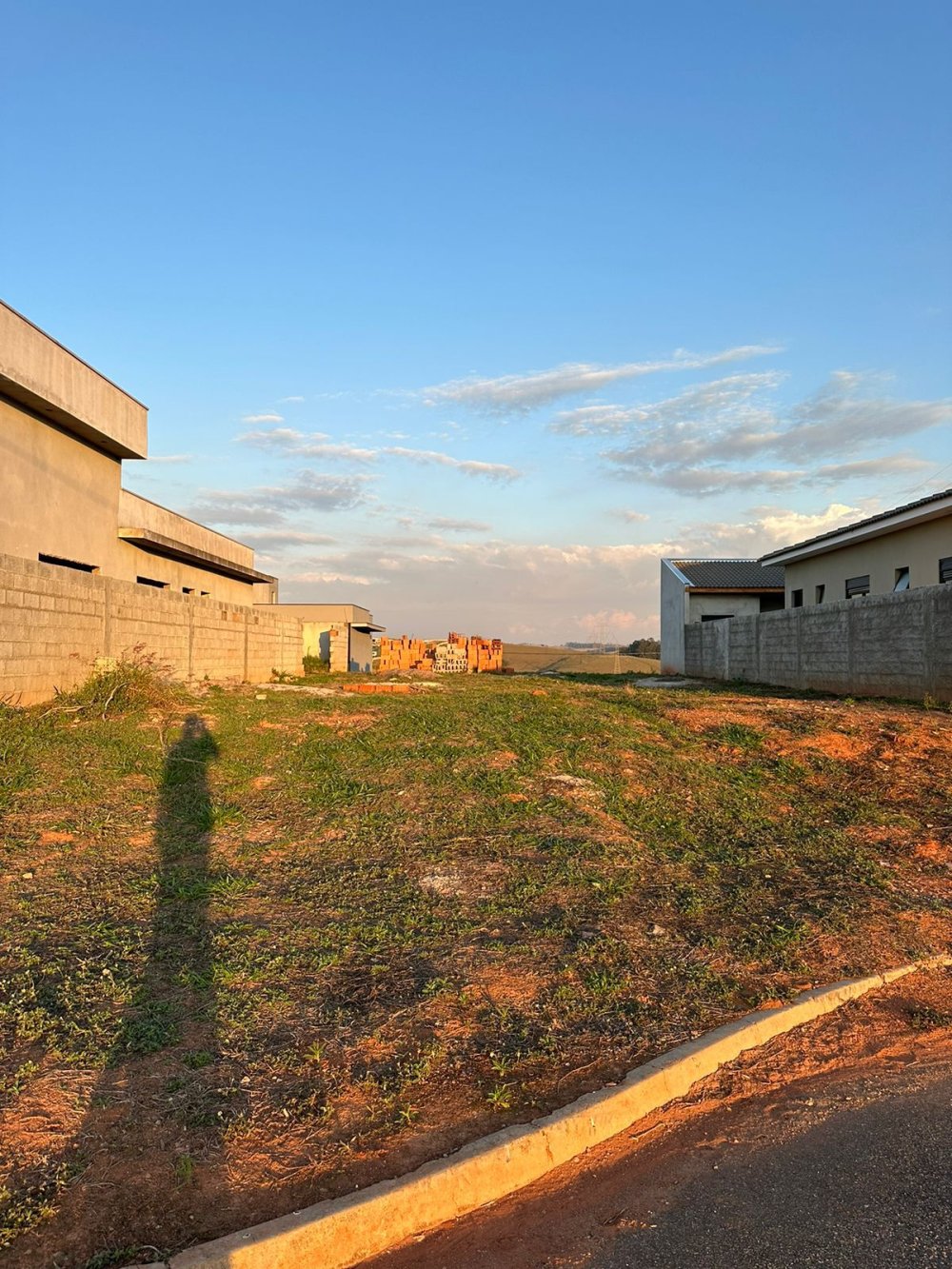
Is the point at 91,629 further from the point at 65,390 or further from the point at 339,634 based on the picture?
the point at 339,634

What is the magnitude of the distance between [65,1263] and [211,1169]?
0.52 metres

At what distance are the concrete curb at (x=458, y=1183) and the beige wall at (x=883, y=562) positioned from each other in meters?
15.7

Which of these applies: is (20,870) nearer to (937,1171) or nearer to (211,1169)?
(211,1169)

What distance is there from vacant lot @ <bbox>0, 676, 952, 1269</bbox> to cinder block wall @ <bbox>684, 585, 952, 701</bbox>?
346 cm

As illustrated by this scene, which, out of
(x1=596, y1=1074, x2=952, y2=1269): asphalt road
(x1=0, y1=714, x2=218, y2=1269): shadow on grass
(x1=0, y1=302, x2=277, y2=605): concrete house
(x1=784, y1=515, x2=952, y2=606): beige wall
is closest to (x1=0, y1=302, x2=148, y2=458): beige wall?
(x1=0, y1=302, x2=277, y2=605): concrete house

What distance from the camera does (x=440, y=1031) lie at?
3846 millimetres

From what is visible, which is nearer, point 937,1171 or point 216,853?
point 937,1171

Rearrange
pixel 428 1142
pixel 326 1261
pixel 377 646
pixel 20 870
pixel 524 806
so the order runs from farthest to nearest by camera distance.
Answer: pixel 377 646
pixel 524 806
pixel 20 870
pixel 428 1142
pixel 326 1261

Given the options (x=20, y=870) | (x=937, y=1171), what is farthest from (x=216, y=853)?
(x=937, y=1171)

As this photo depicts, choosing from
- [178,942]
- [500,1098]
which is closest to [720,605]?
[178,942]

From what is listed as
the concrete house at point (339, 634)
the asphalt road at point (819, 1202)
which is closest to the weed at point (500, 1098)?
the asphalt road at point (819, 1202)

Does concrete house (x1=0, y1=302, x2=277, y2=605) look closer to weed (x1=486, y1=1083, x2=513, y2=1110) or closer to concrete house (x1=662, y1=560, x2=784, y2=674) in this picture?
weed (x1=486, y1=1083, x2=513, y2=1110)

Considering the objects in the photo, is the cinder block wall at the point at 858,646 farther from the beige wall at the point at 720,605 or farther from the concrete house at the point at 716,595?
the beige wall at the point at 720,605

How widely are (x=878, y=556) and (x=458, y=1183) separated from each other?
2002 cm
